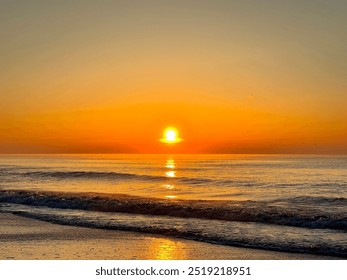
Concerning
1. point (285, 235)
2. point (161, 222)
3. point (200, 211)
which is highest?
point (200, 211)

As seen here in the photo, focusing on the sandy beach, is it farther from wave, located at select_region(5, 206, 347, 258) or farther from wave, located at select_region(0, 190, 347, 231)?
wave, located at select_region(0, 190, 347, 231)

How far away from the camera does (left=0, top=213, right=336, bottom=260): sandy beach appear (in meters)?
11.9

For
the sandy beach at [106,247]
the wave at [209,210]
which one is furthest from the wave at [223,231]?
the wave at [209,210]

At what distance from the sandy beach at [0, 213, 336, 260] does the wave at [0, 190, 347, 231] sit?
5579 millimetres

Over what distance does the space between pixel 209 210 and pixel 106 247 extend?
9150 mm

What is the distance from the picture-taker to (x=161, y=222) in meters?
18.0

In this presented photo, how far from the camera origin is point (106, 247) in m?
13.0

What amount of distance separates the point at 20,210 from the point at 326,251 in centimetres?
1574

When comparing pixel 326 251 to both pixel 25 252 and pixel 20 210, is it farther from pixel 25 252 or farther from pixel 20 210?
pixel 20 210

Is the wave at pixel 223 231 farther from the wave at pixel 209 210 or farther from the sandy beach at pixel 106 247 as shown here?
the wave at pixel 209 210

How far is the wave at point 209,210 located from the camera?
1811 cm

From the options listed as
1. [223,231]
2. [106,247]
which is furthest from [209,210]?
[106,247]

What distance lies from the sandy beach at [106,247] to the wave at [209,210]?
5.58 metres
